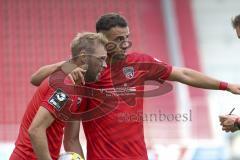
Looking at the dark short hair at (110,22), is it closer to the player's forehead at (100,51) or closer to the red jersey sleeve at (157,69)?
the red jersey sleeve at (157,69)

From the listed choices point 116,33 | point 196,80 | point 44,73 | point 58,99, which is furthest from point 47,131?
point 196,80

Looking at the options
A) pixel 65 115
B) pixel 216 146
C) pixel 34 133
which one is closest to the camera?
pixel 34 133

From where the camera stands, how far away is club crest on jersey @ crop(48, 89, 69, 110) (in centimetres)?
444

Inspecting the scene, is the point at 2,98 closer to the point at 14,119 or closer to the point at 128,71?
the point at 14,119

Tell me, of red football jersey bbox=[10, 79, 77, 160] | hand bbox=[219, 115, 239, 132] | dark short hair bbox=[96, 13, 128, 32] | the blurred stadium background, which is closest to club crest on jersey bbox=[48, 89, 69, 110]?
red football jersey bbox=[10, 79, 77, 160]

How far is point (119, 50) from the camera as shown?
4.95 m

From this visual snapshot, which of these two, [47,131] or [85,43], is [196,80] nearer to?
[85,43]

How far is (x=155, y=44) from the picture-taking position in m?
12.3

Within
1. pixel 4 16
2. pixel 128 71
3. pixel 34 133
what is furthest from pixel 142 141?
pixel 4 16

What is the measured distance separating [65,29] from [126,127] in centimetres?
769

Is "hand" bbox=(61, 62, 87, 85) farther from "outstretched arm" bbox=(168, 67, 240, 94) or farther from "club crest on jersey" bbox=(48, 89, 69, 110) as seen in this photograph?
"outstretched arm" bbox=(168, 67, 240, 94)

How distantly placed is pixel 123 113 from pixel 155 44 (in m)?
7.52

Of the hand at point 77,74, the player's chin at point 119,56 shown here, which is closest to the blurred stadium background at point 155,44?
the player's chin at point 119,56

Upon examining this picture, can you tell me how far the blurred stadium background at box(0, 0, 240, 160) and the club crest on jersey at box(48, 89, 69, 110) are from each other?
18.4 ft
